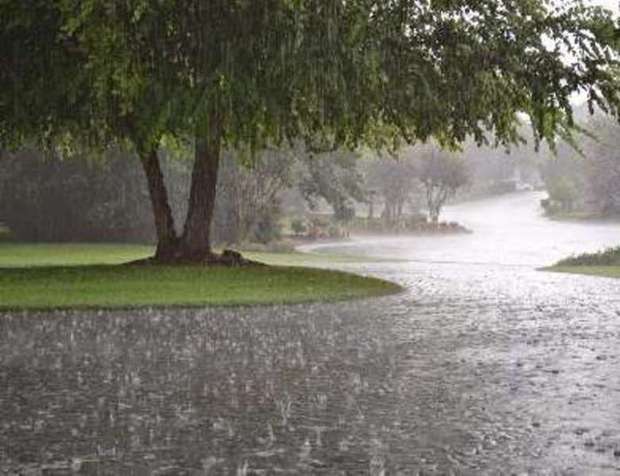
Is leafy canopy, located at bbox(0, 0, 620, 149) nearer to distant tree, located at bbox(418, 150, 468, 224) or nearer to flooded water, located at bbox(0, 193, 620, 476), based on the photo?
flooded water, located at bbox(0, 193, 620, 476)

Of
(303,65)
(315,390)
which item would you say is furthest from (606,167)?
(315,390)

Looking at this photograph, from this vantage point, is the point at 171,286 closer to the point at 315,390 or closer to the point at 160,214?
the point at 160,214

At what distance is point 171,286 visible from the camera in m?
22.0

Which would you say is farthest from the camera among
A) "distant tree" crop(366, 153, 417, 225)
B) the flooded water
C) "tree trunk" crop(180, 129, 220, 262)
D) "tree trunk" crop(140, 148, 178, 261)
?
"distant tree" crop(366, 153, 417, 225)

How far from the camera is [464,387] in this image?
32.7 ft

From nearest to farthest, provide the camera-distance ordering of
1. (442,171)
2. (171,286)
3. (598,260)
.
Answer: (171,286)
(598,260)
(442,171)

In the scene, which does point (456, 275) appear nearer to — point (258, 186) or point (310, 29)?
point (310, 29)

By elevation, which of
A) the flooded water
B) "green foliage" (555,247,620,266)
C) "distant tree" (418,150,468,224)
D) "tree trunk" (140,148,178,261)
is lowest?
the flooded water

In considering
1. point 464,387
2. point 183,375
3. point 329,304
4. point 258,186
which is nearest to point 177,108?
point 329,304

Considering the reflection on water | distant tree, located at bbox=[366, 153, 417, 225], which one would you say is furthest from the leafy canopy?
distant tree, located at bbox=[366, 153, 417, 225]

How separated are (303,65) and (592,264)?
19262 millimetres

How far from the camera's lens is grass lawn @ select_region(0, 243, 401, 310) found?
1911cm

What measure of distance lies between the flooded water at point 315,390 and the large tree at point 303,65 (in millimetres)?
5027

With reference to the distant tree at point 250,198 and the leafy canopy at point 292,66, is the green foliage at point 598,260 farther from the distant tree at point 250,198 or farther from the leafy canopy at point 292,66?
the distant tree at point 250,198
